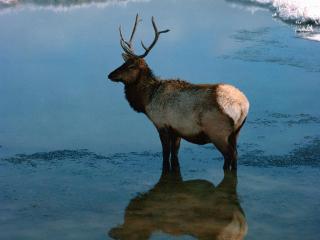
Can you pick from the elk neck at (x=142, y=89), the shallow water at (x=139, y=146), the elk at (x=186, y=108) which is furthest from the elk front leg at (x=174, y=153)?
the elk neck at (x=142, y=89)

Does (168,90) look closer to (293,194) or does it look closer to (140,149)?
(140,149)

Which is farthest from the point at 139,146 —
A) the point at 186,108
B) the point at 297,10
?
the point at 297,10

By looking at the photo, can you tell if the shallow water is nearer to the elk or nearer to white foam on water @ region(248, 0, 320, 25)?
the elk

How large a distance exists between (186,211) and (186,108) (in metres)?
1.66

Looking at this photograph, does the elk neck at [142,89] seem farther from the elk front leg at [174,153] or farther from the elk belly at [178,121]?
the elk front leg at [174,153]

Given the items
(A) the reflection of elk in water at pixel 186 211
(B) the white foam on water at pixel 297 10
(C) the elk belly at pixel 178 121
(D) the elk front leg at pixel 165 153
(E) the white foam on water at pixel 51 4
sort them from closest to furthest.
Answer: (A) the reflection of elk in water at pixel 186 211, (C) the elk belly at pixel 178 121, (D) the elk front leg at pixel 165 153, (B) the white foam on water at pixel 297 10, (E) the white foam on water at pixel 51 4

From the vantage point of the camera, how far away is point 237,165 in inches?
353

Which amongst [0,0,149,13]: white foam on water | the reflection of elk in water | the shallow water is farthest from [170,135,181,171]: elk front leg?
[0,0,149,13]: white foam on water

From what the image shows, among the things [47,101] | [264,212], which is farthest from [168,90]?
[47,101]

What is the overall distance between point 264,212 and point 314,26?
14.4 meters

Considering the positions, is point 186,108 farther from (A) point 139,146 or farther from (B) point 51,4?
(B) point 51,4

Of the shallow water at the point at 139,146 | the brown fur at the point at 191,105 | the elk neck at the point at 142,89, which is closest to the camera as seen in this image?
the shallow water at the point at 139,146

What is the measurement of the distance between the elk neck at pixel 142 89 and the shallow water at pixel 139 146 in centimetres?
71

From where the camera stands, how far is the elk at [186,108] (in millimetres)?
8312
